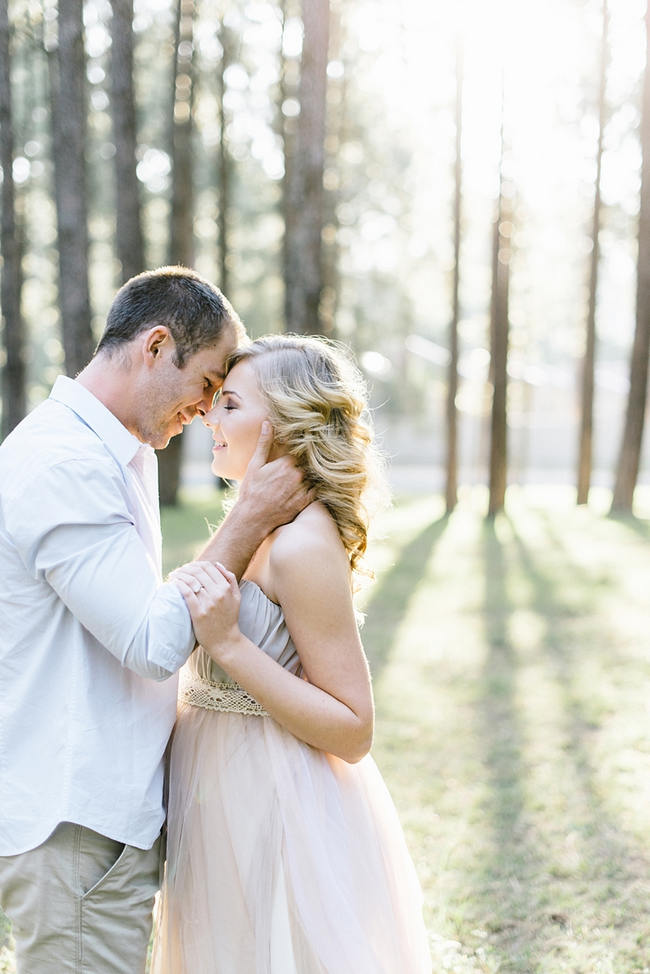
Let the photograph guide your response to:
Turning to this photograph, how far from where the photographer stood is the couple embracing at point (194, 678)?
2.38 m

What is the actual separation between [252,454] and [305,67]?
26.6ft

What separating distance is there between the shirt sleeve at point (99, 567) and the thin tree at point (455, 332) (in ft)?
54.1

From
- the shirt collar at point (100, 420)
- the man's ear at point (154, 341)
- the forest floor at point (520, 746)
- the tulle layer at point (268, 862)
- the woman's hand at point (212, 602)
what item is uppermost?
the man's ear at point (154, 341)

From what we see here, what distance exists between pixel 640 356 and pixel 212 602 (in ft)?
54.3

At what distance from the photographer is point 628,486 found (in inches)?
725

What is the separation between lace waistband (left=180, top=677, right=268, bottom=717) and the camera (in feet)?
8.96

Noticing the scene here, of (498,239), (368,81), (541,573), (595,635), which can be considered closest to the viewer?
(595,635)

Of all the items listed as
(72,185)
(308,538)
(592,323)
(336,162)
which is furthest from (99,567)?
(336,162)

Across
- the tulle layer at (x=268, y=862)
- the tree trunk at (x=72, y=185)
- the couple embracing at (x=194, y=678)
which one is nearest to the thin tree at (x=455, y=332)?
the tree trunk at (x=72, y=185)

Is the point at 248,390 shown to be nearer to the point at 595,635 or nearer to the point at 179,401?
the point at 179,401

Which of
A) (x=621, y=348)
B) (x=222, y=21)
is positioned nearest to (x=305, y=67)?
(x=222, y=21)

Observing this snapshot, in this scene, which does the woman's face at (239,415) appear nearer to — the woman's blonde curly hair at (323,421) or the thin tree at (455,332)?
the woman's blonde curly hair at (323,421)

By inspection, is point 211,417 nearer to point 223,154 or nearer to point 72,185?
point 72,185

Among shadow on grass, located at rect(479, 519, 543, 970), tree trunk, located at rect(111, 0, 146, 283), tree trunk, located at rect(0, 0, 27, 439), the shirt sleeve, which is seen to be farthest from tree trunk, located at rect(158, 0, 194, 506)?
the shirt sleeve
